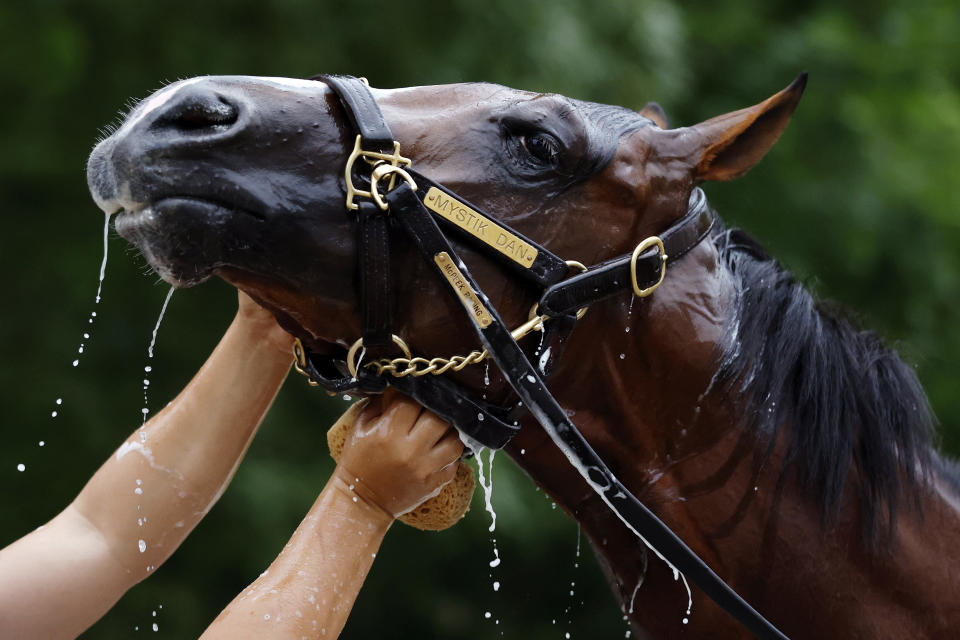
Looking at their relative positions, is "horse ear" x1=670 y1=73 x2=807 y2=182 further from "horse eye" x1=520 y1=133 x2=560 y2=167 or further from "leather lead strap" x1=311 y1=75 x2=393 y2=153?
"leather lead strap" x1=311 y1=75 x2=393 y2=153

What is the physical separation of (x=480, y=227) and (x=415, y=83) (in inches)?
157

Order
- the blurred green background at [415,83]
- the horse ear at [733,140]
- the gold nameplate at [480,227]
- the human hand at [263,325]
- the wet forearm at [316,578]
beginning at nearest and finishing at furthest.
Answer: the wet forearm at [316,578]
the gold nameplate at [480,227]
the horse ear at [733,140]
the human hand at [263,325]
the blurred green background at [415,83]

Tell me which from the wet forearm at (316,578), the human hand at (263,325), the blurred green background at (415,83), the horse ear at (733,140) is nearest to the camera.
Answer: the wet forearm at (316,578)

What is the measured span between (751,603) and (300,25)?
461 cm

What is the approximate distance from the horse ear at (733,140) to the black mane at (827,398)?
26cm

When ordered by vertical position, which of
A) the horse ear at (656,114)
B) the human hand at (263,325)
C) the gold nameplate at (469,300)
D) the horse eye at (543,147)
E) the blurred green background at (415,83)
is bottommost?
the blurred green background at (415,83)

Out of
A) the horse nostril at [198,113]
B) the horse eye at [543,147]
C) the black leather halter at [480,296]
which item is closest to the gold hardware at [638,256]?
the black leather halter at [480,296]

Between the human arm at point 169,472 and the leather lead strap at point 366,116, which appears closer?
the leather lead strap at point 366,116

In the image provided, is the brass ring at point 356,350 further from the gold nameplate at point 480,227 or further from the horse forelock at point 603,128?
the horse forelock at point 603,128

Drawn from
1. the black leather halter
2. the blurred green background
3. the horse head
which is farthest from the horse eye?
the blurred green background

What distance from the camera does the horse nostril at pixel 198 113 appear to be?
6.32 feet

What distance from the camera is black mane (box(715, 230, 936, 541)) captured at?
7.07 feet

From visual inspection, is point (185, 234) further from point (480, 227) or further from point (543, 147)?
point (543, 147)

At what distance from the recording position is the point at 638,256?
6.85ft
